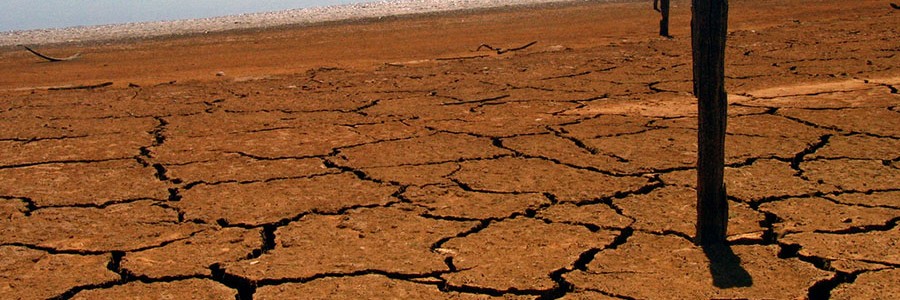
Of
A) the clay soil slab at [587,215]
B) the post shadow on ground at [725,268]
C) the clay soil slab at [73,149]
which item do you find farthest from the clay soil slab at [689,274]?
the clay soil slab at [73,149]

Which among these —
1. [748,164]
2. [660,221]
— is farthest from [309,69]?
[660,221]

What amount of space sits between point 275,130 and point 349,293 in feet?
8.80

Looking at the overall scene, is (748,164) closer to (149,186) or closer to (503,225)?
(503,225)

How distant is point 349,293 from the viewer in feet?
9.43

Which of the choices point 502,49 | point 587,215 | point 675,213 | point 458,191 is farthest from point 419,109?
point 502,49

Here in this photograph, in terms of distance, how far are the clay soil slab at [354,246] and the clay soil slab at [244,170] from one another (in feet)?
2.48

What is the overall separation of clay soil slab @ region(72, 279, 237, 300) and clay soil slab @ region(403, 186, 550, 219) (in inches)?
35.8

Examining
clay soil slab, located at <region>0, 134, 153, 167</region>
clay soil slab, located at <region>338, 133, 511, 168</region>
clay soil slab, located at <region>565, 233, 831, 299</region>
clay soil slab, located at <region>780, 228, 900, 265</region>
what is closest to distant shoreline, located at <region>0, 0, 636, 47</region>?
clay soil slab, located at <region>0, 134, 153, 167</region>

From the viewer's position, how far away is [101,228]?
362cm

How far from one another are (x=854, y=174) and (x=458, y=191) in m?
1.45

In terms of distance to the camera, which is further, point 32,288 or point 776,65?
point 776,65

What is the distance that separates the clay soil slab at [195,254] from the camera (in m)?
3.12

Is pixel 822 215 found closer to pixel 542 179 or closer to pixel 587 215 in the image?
pixel 587 215

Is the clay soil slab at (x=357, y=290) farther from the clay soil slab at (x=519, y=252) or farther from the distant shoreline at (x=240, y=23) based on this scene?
the distant shoreline at (x=240, y=23)
